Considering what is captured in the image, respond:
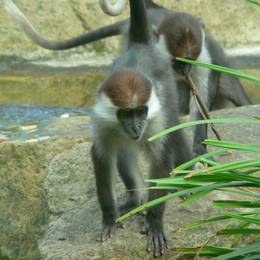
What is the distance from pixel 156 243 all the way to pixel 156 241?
0.05ft

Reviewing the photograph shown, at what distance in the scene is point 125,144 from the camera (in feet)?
14.3

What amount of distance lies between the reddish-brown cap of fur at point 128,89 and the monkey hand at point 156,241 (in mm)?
673

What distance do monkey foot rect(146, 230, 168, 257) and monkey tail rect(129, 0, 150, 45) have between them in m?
1.36

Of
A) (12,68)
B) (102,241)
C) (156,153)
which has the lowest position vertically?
(12,68)

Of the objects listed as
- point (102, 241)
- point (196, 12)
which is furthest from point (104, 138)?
point (196, 12)

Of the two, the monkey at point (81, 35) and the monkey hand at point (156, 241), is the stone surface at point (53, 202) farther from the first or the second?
the monkey at point (81, 35)

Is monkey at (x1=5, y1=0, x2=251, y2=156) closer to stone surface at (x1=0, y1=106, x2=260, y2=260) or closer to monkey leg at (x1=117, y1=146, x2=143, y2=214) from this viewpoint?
stone surface at (x1=0, y1=106, x2=260, y2=260)

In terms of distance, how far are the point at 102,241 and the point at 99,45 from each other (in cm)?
515

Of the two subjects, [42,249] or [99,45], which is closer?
[42,249]

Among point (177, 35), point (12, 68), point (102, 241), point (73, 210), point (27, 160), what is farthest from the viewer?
point (12, 68)

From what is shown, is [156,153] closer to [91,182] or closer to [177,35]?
[91,182]

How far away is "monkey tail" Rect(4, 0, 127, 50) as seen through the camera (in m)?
5.69

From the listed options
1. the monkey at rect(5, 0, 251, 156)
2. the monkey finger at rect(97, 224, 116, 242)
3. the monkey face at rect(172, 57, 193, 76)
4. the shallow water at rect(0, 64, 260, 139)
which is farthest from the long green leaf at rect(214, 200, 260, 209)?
the shallow water at rect(0, 64, 260, 139)

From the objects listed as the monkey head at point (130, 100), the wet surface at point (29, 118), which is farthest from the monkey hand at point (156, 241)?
the wet surface at point (29, 118)
